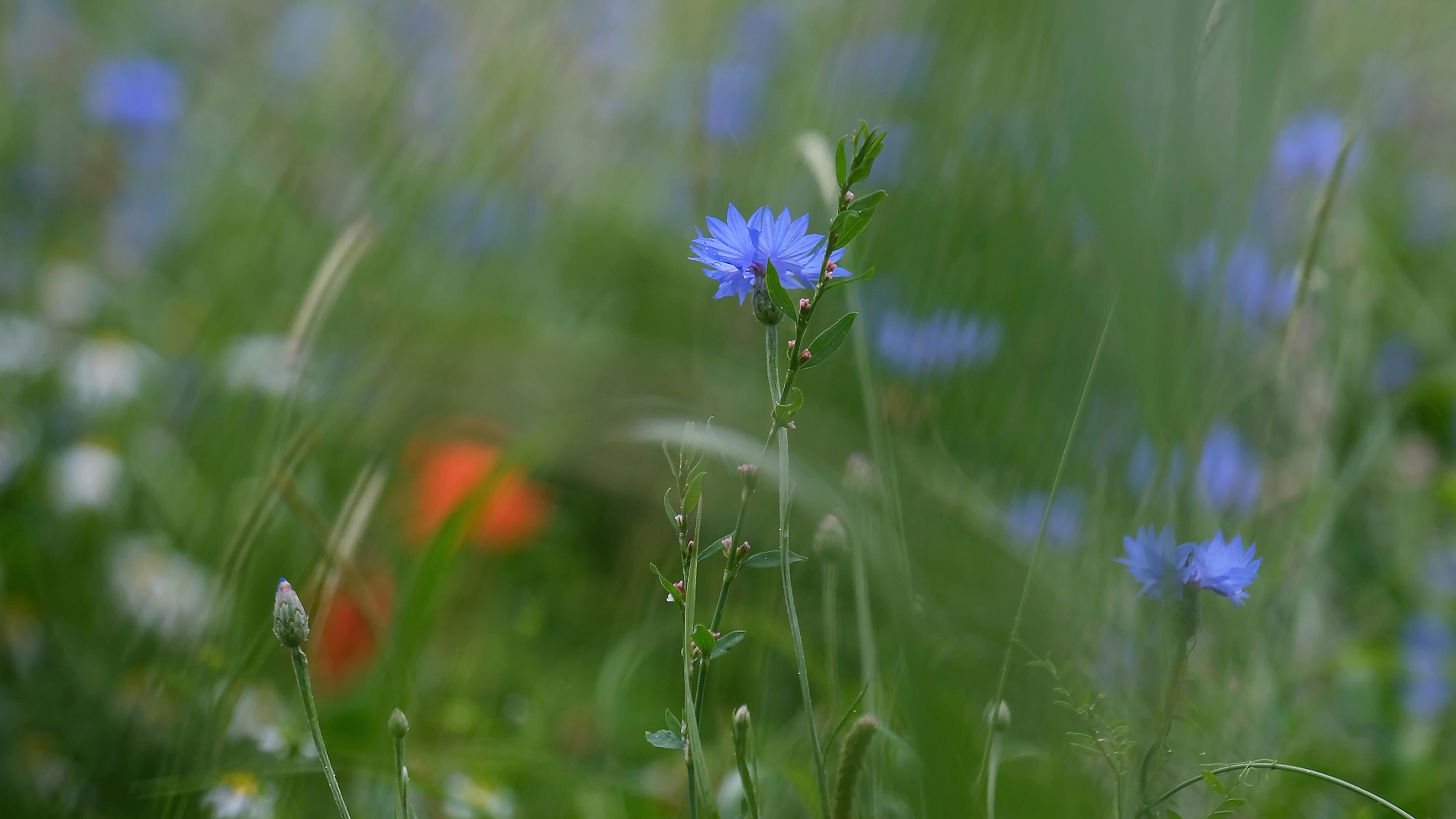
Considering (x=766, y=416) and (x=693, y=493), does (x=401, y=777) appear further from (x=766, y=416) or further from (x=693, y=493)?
(x=766, y=416)

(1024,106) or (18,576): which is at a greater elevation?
(1024,106)

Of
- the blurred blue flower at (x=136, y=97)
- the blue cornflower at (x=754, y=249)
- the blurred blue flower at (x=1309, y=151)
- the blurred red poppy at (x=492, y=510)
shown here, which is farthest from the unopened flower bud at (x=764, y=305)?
the blurred blue flower at (x=136, y=97)

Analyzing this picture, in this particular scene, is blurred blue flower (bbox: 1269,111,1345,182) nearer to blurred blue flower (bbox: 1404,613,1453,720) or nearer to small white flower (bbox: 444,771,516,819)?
blurred blue flower (bbox: 1404,613,1453,720)

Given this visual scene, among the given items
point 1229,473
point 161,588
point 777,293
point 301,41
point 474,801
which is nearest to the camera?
point 777,293

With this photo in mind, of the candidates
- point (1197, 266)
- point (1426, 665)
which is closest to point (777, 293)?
point (1197, 266)

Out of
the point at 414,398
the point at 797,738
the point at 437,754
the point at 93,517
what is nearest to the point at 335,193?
the point at 414,398

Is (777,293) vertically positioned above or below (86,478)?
above

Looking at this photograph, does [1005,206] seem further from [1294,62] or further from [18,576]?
[18,576]
